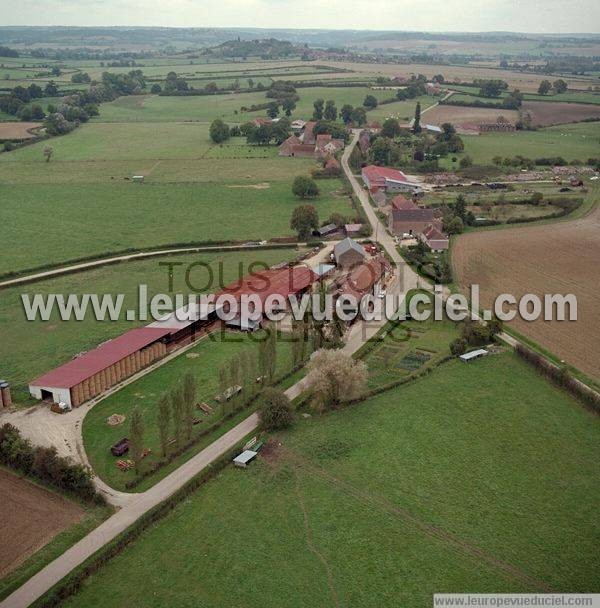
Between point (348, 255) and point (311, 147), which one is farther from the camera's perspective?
point (311, 147)

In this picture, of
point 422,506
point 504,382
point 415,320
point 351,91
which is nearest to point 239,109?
point 351,91

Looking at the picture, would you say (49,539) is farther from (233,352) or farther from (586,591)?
(586,591)

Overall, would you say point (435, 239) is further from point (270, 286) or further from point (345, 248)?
point (270, 286)

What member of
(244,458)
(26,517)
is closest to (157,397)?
(244,458)

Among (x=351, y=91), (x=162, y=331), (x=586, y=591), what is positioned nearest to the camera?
(x=586, y=591)

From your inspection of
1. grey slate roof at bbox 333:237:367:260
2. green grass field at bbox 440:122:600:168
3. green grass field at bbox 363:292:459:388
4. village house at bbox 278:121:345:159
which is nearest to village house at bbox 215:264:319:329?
grey slate roof at bbox 333:237:367:260

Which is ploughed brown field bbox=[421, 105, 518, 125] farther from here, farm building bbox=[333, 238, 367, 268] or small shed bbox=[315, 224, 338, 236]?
farm building bbox=[333, 238, 367, 268]
